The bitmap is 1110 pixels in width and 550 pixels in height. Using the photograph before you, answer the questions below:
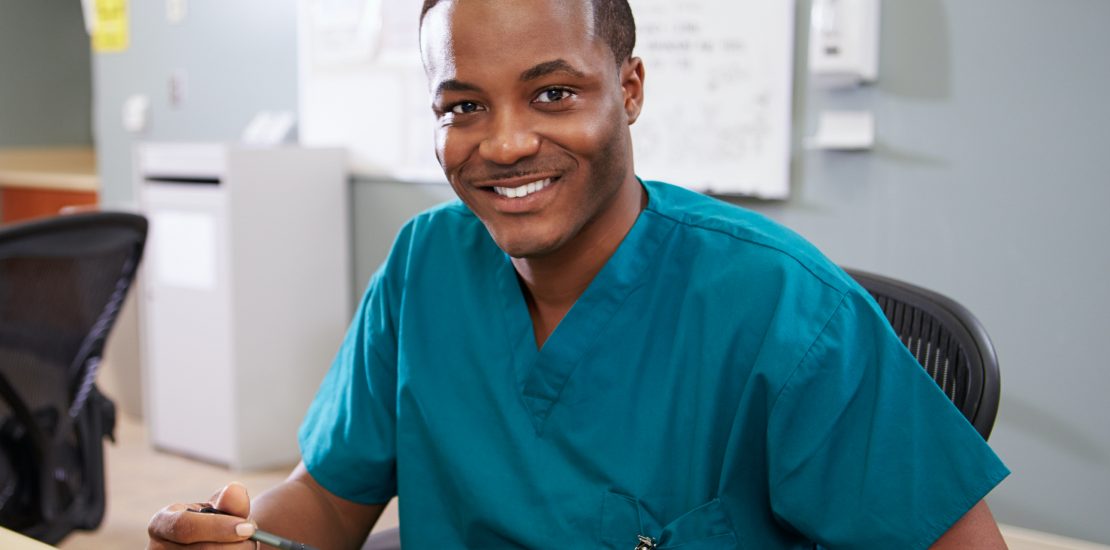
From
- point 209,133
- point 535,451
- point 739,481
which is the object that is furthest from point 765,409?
point 209,133

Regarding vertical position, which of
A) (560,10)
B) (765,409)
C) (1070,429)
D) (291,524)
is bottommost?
(1070,429)

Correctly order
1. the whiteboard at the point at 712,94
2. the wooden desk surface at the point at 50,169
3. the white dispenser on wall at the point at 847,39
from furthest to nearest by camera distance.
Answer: the wooden desk surface at the point at 50,169, the whiteboard at the point at 712,94, the white dispenser on wall at the point at 847,39

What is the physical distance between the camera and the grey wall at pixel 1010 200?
79.3 inches

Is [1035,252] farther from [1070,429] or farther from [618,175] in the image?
[618,175]

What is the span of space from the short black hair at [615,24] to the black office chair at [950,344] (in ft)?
1.10

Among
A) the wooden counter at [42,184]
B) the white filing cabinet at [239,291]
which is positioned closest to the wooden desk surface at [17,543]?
the white filing cabinet at [239,291]

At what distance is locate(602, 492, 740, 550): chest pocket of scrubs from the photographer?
2.85ft

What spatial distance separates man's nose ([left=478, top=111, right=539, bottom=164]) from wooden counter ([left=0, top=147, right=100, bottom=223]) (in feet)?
11.4

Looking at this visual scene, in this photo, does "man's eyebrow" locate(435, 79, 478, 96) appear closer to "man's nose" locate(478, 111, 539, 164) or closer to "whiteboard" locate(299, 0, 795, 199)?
"man's nose" locate(478, 111, 539, 164)

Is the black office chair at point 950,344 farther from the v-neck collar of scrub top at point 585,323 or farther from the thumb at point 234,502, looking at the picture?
the thumb at point 234,502

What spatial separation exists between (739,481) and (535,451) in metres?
0.18

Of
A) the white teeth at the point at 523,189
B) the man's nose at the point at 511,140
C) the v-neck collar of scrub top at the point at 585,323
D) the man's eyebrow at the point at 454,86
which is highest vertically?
the man's eyebrow at the point at 454,86

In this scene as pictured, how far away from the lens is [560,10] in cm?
89

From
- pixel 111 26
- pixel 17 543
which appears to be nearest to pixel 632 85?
pixel 17 543
